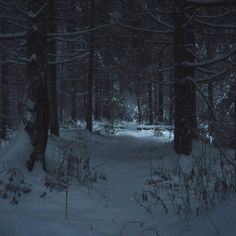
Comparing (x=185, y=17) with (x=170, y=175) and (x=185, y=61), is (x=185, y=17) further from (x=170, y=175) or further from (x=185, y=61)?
(x=170, y=175)

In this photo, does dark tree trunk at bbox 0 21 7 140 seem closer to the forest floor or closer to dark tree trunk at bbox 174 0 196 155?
dark tree trunk at bbox 174 0 196 155

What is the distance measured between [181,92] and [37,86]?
13.1 feet

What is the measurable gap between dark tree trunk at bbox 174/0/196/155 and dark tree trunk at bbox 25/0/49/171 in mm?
3698

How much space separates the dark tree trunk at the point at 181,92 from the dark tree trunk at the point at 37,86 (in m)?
3.70

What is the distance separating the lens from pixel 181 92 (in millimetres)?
11852

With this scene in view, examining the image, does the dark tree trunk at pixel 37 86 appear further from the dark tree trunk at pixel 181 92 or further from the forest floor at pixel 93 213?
the dark tree trunk at pixel 181 92

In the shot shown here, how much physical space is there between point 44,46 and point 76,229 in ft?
16.2

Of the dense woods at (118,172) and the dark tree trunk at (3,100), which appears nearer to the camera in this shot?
the dense woods at (118,172)

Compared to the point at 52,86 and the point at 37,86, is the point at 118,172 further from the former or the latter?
the point at 52,86

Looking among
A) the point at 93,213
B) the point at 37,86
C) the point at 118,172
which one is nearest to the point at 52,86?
the point at 118,172

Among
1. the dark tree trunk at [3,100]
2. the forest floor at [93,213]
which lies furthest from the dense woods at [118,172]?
the dark tree trunk at [3,100]

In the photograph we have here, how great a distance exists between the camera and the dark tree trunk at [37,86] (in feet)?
29.9

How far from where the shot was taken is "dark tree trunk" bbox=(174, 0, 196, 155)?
38.7 ft

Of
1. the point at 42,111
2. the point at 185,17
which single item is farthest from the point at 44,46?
the point at 185,17
